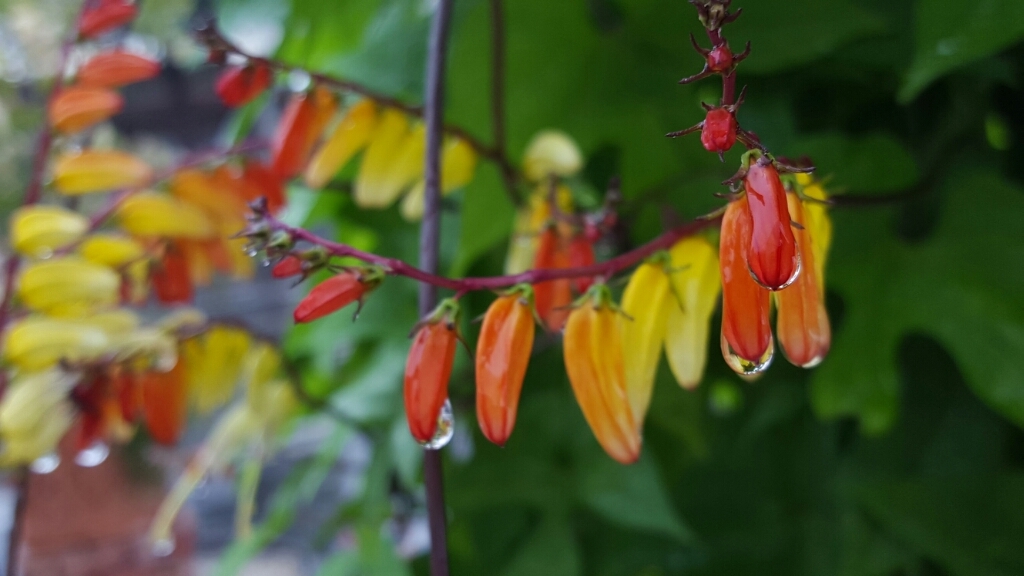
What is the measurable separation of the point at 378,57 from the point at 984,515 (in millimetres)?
372

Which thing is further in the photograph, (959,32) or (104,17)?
(104,17)

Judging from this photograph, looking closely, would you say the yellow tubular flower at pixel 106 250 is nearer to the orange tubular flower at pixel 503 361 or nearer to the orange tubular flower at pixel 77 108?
the orange tubular flower at pixel 77 108

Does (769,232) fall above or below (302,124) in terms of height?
below

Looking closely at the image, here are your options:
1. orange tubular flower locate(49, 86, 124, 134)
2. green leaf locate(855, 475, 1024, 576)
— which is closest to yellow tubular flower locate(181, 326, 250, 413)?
orange tubular flower locate(49, 86, 124, 134)

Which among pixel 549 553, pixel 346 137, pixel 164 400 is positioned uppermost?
pixel 346 137

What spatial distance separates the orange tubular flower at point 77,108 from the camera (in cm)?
39

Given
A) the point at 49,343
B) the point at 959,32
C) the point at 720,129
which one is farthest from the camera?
the point at 49,343

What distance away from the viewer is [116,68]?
15.3 inches

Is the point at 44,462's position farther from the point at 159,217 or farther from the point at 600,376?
the point at 600,376

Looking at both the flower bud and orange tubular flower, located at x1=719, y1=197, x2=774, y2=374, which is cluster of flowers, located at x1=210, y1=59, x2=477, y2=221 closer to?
the flower bud

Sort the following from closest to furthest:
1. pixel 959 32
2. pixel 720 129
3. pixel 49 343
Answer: pixel 720 129 < pixel 959 32 < pixel 49 343

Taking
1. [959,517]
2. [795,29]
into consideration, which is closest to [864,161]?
[795,29]

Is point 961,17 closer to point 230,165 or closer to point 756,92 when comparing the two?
point 756,92

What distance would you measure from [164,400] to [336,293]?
0.82ft
